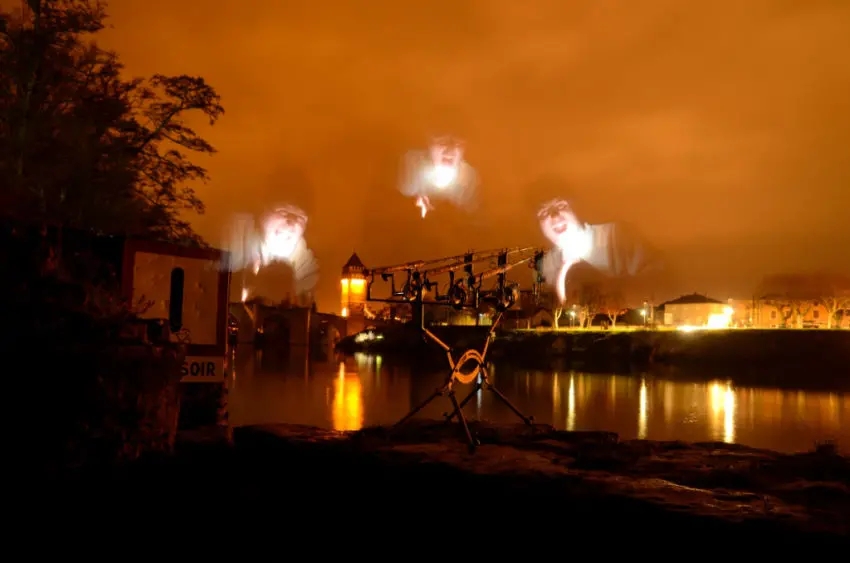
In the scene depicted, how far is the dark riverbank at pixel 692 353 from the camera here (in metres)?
78.5

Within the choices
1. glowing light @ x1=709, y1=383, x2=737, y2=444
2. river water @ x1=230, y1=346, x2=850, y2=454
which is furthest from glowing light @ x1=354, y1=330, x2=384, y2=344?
glowing light @ x1=709, y1=383, x2=737, y2=444

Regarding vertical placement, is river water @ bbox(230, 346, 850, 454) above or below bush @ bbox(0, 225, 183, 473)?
below

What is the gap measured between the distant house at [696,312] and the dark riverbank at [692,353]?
4853cm

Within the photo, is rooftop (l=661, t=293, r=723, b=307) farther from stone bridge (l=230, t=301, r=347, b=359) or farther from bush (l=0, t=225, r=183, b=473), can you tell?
bush (l=0, t=225, r=183, b=473)

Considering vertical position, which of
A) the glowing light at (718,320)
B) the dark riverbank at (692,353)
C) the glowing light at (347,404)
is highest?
the glowing light at (718,320)

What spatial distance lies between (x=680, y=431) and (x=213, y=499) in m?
29.9

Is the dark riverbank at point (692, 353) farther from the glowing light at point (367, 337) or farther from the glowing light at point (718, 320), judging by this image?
the glowing light at point (718, 320)

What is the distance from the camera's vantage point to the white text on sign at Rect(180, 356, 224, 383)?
13.5m

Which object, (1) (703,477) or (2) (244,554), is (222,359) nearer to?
(2) (244,554)

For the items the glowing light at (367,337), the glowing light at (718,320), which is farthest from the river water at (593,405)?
the glowing light at (718,320)

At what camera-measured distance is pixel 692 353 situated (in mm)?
89375

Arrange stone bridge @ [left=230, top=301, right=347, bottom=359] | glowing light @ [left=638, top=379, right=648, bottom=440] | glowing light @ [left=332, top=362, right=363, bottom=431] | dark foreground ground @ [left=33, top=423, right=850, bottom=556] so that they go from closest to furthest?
dark foreground ground @ [left=33, top=423, right=850, bottom=556]
glowing light @ [left=638, top=379, right=648, bottom=440]
glowing light @ [left=332, top=362, right=363, bottom=431]
stone bridge @ [left=230, top=301, right=347, bottom=359]

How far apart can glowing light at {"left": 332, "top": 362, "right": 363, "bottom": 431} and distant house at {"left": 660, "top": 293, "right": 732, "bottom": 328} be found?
323 ft

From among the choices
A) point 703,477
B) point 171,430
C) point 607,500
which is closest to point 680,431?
point 703,477
